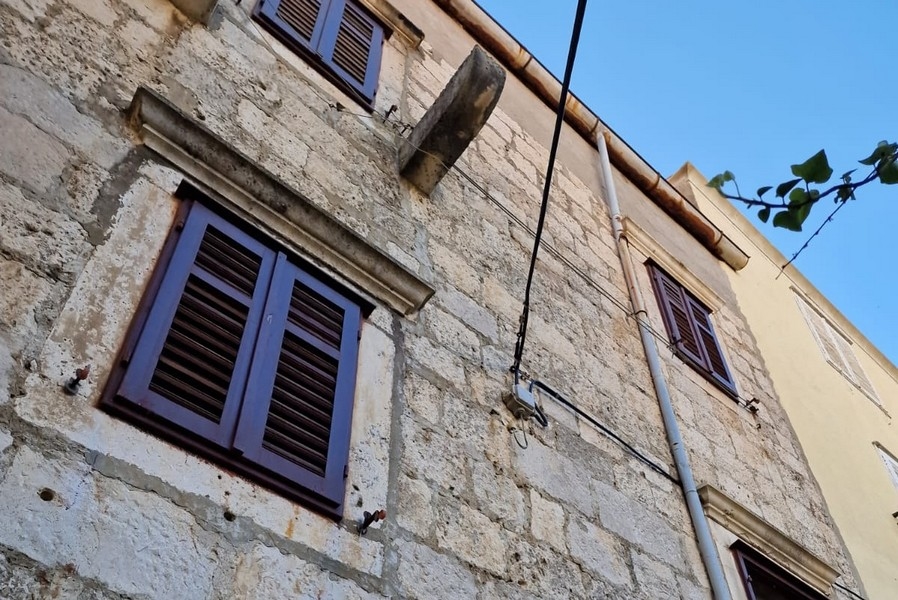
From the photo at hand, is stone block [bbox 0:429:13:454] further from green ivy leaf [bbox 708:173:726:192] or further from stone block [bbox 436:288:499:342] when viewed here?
stone block [bbox 436:288:499:342]

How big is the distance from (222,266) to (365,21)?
3.11 m

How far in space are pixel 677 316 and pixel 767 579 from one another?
2.21 metres

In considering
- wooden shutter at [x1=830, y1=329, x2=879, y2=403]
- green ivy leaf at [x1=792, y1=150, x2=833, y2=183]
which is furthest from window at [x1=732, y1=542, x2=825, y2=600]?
wooden shutter at [x1=830, y1=329, x2=879, y2=403]

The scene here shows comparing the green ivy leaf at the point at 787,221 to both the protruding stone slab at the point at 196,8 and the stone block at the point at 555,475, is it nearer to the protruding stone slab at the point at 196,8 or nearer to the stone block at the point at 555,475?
the stone block at the point at 555,475

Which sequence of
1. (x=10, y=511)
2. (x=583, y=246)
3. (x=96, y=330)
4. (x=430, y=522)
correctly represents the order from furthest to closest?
(x=583, y=246) → (x=430, y=522) → (x=96, y=330) → (x=10, y=511)

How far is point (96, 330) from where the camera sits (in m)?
2.54

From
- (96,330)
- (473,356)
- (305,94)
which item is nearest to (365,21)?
(305,94)

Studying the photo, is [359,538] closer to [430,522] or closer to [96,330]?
[430,522]

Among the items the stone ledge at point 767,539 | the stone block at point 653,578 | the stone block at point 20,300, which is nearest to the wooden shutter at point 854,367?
the stone ledge at point 767,539

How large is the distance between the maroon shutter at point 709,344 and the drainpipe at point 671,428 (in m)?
0.79

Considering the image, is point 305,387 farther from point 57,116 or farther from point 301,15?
point 301,15

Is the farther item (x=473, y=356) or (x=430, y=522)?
(x=473, y=356)

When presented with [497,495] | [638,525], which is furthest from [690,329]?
[497,495]

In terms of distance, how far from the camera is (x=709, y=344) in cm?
664
